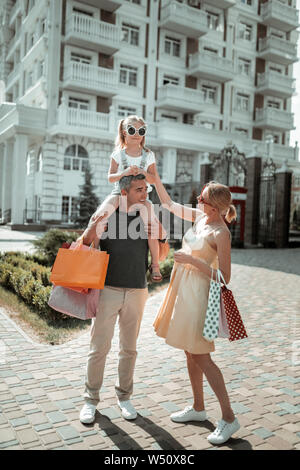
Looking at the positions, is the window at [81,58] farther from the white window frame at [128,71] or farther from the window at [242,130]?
the window at [242,130]

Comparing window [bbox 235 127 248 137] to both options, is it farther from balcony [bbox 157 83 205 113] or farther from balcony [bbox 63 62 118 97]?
balcony [bbox 63 62 118 97]

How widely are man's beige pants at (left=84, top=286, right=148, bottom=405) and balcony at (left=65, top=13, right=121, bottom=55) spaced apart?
25259mm

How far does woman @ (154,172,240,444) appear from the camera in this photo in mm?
3094

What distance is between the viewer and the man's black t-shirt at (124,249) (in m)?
3.38

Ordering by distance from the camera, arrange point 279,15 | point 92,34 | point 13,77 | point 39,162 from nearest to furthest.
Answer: point 92,34
point 39,162
point 13,77
point 279,15

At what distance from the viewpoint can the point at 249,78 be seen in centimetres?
3516

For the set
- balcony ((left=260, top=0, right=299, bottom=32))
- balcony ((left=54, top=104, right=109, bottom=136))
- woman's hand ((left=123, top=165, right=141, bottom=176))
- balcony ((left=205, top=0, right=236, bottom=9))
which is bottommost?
woman's hand ((left=123, top=165, right=141, bottom=176))

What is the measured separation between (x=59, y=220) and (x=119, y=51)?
11814 millimetres

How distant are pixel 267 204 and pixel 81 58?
14770 mm

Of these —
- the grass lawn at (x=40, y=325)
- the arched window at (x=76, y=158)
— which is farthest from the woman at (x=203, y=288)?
the arched window at (x=76, y=158)

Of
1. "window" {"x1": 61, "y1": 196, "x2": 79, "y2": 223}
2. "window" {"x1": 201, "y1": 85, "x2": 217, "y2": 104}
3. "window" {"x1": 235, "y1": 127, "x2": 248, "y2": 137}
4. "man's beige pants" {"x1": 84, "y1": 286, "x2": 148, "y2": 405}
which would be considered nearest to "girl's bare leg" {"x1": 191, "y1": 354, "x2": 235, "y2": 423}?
"man's beige pants" {"x1": 84, "y1": 286, "x2": 148, "y2": 405}

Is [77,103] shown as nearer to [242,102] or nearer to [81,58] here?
[81,58]

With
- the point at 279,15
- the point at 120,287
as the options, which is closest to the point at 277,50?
the point at 279,15

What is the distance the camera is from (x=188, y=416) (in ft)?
11.3
